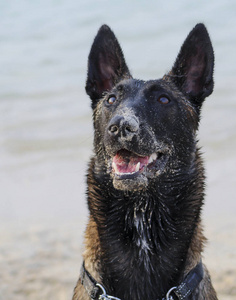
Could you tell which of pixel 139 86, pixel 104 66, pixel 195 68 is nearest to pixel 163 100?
pixel 139 86

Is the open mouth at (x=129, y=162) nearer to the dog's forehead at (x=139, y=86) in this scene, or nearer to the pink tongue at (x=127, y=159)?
the pink tongue at (x=127, y=159)

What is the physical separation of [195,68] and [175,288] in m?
1.62

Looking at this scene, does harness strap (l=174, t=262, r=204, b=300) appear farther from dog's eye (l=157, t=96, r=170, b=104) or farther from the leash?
dog's eye (l=157, t=96, r=170, b=104)

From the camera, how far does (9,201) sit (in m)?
8.49

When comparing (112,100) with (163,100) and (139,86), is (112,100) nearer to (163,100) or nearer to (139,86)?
(139,86)

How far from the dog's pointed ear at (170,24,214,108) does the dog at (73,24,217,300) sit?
33 millimetres

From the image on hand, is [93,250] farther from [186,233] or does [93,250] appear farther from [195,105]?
[195,105]

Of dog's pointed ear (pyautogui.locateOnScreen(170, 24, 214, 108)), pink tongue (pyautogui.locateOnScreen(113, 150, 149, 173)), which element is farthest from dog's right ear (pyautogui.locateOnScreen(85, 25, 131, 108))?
pink tongue (pyautogui.locateOnScreen(113, 150, 149, 173))

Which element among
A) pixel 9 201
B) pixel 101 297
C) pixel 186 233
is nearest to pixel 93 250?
pixel 101 297

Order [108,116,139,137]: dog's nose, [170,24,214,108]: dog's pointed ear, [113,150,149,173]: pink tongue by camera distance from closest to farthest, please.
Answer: [108,116,139,137]: dog's nose
[113,150,149,173]: pink tongue
[170,24,214,108]: dog's pointed ear

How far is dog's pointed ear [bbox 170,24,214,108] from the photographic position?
4.48 meters

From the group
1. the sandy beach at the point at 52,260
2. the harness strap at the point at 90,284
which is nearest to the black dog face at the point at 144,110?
the harness strap at the point at 90,284

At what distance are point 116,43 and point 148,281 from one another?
5.63 ft

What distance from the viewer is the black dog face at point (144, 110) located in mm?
3947
